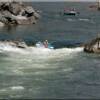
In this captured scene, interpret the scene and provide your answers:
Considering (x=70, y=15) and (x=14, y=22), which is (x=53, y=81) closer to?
(x=14, y=22)

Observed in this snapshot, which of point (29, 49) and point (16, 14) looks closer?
point (29, 49)

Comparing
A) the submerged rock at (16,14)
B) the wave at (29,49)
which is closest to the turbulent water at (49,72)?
the wave at (29,49)

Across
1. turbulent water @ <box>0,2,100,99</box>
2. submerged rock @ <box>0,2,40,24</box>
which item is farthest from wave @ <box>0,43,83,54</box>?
submerged rock @ <box>0,2,40,24</box>

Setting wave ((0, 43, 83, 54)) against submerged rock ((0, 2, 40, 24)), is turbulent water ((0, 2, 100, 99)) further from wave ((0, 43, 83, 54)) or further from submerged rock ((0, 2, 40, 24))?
submerged rock ((0, 2, 40, 24))

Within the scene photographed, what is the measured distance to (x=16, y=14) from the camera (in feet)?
416

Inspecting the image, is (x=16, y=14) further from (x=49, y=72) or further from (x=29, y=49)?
(x=49, y=72)

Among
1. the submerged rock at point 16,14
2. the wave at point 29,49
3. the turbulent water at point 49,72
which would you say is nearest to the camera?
the turbulent water at point 49,72

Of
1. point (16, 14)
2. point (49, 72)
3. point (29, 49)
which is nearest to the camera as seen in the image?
point (49, 72)

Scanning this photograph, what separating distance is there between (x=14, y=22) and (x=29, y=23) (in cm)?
515

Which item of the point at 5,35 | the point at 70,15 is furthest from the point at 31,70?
the point at 70,15

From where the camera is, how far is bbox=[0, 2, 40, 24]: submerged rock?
121875 mm

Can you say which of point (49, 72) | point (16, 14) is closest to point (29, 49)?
point (49, 72)

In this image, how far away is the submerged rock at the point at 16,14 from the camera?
400 feet

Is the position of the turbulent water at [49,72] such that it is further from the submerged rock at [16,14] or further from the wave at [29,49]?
the submerged rock at [16,14]
